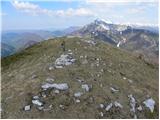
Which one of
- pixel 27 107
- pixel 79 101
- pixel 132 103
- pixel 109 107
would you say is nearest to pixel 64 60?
pixel 79 101

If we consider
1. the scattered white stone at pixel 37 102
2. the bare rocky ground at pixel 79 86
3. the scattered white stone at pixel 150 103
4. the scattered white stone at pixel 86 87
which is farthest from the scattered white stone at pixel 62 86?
the scattered white stone at pixel 150 103

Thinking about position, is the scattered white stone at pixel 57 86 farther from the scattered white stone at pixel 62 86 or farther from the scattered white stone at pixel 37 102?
the scattered white stone at pixel 37 102

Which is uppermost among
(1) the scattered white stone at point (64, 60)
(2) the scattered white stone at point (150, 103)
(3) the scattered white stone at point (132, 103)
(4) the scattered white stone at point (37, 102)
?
(1) the scattered white stone at point (64, 60)

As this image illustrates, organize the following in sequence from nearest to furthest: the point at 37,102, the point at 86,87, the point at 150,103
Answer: the point at 37,102
the point at 86,87
the point at 150,103

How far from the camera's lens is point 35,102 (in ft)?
71.9

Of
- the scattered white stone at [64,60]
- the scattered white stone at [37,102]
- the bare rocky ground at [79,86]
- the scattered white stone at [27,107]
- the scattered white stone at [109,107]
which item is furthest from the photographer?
the scattered white stone at [64,60]

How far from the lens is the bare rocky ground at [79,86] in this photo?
21562 mm

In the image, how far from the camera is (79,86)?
24297 mm

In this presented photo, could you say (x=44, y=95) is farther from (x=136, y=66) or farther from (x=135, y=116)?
(x=136, y=66)

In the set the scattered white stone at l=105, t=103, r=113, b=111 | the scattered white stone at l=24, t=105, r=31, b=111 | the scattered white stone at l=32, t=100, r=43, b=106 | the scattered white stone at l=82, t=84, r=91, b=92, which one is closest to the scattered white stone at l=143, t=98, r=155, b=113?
the scattered white stone at l=105, t=103, r=113, b=111

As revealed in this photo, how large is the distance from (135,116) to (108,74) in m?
6.52

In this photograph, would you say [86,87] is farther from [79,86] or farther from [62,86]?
[62,86]

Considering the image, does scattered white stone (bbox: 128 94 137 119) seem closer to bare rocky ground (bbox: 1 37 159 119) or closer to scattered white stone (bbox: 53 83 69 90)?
bare rocky ground (bbox: 1 37 159 119)

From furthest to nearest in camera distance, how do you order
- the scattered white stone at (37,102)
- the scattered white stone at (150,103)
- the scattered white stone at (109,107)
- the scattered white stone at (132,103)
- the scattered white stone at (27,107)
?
the scattered white stone at (150,103) < the scattered white stone at (132,103) < the scattered white stone at (109,107) < the scattered white stone at (37,102) < the scattered white stone at (27,107)
